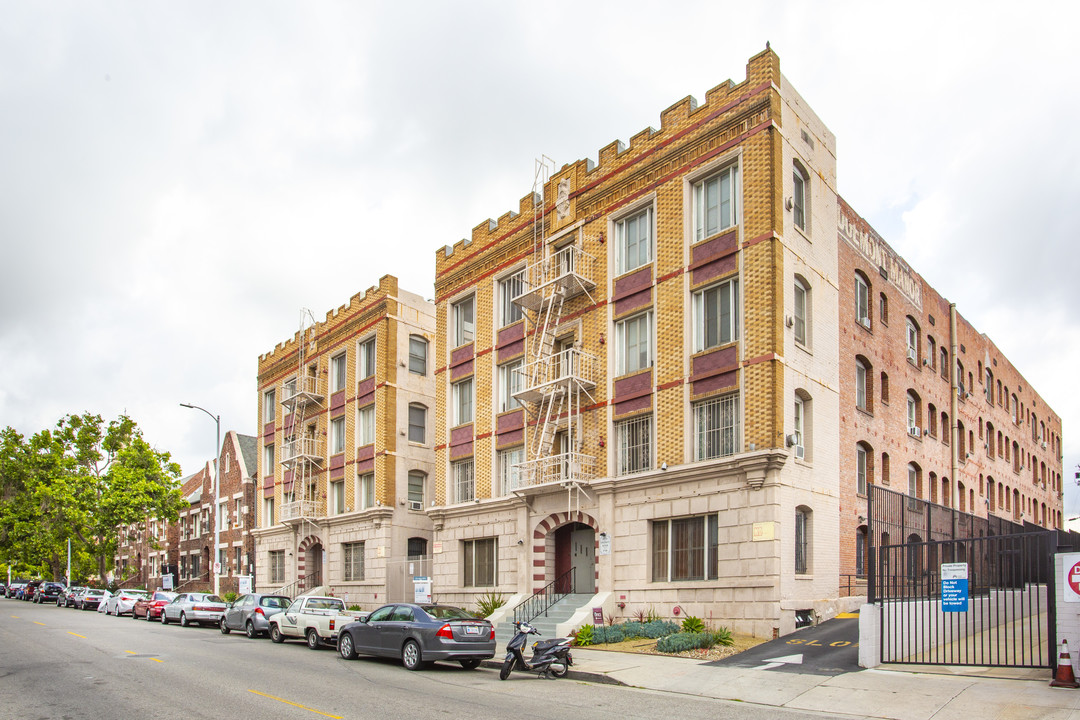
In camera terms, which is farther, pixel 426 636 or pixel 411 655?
pixel 411 655

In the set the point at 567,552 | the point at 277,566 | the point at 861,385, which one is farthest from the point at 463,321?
the point at 277,566

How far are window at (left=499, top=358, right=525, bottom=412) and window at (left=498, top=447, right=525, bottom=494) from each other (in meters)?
1.46

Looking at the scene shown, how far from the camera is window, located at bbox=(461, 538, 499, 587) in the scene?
101ft

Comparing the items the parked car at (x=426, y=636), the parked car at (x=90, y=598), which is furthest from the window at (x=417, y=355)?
the parked car at (x=90, y=598)

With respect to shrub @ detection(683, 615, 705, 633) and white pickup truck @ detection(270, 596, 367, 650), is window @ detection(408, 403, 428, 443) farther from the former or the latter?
shrub @ detection(683, 615, 705, 633)

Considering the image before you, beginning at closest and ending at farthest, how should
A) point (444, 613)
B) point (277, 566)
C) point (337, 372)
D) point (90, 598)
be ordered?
point (444, 613), point (337, 372), point (277, 566), point (90, 598)

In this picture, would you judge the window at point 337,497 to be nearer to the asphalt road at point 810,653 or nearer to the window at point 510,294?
the window at point 510,294

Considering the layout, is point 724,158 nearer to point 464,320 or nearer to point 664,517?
point 664,517

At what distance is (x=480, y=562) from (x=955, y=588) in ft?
59.8

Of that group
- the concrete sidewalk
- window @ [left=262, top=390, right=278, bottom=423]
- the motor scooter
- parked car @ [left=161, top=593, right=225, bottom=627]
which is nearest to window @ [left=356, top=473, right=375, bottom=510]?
parked car @ [left=161, top=593, right=225, bottom=627]

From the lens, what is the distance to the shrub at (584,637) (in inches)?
889

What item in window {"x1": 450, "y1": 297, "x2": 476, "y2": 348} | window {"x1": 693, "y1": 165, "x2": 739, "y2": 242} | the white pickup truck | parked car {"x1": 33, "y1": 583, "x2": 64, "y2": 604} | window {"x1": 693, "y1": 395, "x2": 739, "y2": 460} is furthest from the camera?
parked car {"x1": 33, "y1": 583, "x2": 64, "y2": 604}

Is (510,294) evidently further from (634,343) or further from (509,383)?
(634,343)

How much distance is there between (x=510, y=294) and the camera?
103ft
